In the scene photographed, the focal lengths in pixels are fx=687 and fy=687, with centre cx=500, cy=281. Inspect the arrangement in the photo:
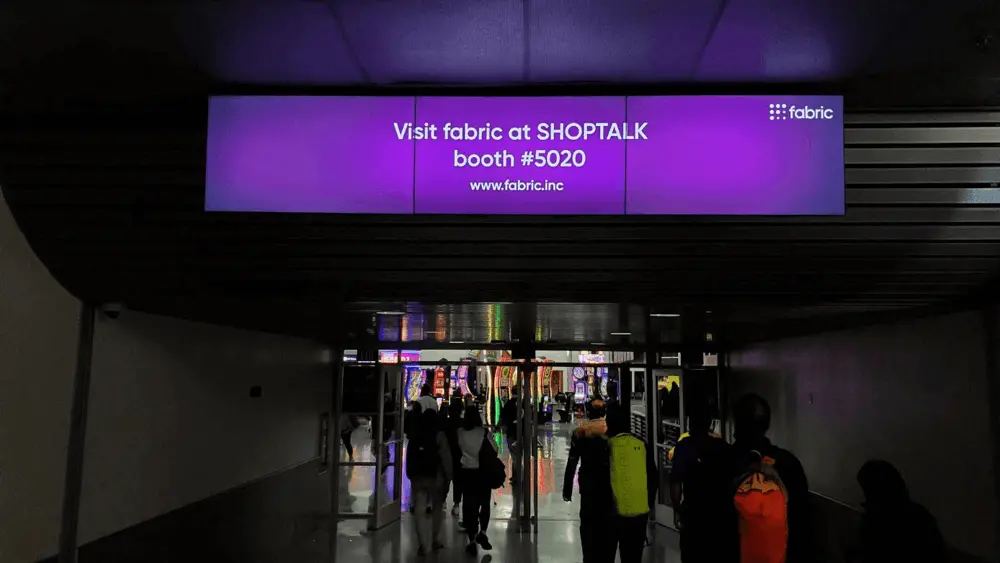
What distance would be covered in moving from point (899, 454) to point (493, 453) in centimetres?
369

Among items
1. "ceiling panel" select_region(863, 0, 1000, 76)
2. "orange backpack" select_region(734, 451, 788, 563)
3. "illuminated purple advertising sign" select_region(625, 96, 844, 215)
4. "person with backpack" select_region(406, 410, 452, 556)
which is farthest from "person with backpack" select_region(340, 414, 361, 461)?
"ceiling panel" select_region(863, 0, 1000, 76)

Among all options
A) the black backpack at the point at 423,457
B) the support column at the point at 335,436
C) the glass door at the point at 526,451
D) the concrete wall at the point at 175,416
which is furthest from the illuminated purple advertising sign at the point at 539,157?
the support column at the point at 335,436

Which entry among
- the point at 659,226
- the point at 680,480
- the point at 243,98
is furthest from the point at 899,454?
the point at 243,98

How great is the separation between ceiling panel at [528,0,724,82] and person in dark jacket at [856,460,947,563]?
2.01 m

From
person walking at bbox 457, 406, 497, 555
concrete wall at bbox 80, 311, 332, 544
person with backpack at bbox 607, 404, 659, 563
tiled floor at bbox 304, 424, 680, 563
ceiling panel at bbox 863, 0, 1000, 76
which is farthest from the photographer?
person walking at bbox 457, 406, 497, 555

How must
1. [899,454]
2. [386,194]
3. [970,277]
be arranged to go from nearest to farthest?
[386,194] → [970,277] → [899,454]

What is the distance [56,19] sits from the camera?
268cm

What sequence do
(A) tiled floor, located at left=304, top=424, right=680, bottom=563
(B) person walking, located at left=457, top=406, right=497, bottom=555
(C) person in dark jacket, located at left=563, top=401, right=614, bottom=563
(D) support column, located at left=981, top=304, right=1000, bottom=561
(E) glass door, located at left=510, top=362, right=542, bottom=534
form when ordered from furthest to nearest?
(E) glass door, located at left=510, top=362, right=542, bottom=534 → (B) person walking, located at left=457, top=406, right=497, bottom=555 → (A) tiled floor, located at left=304, top=424, right=680, bottom=563 → (C) person in dark jacket, located at left=563, top=401, right=614, bottom=563 → (D) support column, located at left=981, top=304, right=1000, bottom=561

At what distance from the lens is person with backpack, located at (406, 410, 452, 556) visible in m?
6.81

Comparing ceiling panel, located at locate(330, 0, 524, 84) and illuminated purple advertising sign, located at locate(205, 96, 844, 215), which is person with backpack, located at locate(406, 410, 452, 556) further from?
ceiling panel, located at locate(330, 0, 524, 84)

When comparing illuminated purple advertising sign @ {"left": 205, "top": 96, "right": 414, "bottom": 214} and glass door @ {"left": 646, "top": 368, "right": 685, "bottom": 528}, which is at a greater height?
illuminated purple advertising sign @ {"left": 205, "top": 96, "right": 414, "bottom": 214}

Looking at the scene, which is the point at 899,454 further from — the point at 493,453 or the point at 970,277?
the point at 493,453

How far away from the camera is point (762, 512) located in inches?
138

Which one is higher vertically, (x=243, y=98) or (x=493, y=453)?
(x=243, y=98)
